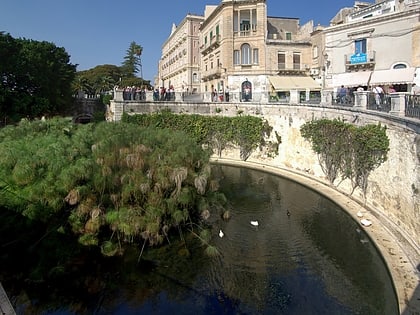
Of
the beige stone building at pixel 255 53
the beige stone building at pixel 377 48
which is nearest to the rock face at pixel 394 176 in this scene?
the beige stone building at pixel 377 48

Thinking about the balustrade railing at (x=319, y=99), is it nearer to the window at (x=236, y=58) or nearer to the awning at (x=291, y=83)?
the awning at (x=291, y=83)

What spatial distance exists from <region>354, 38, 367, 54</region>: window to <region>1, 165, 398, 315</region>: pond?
15816 mm

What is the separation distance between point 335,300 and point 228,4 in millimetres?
27920

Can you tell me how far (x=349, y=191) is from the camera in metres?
18.5

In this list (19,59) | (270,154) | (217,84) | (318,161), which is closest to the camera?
(318,161)

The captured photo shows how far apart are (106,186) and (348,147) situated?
11647 mm

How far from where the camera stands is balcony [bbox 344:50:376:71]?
26.0 metres

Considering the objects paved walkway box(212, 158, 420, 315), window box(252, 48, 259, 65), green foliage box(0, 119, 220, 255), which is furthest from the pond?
window box(252, 48, 259, 65)

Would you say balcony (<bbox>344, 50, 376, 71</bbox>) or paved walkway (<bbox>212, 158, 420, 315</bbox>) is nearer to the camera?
paved walkway (<bbox>212, 158, 420, 315</bbox>)

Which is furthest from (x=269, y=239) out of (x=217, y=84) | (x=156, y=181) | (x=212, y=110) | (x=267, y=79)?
(x=217, y=84)

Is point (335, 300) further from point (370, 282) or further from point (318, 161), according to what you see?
point (318, 161)

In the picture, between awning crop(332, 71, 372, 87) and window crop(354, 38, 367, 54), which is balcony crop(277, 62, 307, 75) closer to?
awning crop(332, 71, 372, 87)

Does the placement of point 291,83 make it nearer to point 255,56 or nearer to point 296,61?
point 296,61

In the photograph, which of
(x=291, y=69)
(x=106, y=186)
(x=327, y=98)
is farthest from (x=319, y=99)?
(x=106, y=186)
